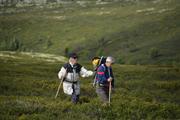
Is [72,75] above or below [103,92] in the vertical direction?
above

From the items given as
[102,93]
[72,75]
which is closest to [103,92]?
[102,93]

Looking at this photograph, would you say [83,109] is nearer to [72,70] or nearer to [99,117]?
[99,117]

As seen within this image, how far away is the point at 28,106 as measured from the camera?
57.6 feet

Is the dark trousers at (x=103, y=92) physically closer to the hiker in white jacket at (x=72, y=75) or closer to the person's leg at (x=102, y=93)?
the person's leg at (x=102, y=93)

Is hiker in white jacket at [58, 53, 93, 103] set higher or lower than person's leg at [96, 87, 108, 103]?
higher

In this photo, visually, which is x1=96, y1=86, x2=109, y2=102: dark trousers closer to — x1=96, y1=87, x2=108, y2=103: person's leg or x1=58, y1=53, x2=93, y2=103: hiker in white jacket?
x1=96, y1=87, x2=108, y2=103: person's leg

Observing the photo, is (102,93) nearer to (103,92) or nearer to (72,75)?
(103,92)

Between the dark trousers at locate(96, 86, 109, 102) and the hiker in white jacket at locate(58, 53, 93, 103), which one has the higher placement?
the hiker in white jacket at locate(58, 53, 93, 103)

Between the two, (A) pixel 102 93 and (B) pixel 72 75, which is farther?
(A) pixel 102 93

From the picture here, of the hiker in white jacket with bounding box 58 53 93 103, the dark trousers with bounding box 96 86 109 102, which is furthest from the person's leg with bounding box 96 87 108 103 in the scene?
the hiker in white jacket with bounding box 58 53 93 103

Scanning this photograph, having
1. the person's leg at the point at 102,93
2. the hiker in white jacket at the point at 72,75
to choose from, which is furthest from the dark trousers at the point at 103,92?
the hiker in white jacket at the point at 72,75

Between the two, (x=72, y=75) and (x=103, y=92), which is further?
(x=103, y=92)

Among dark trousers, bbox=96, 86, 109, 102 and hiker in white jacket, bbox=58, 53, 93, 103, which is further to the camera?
dark trousers, bbox=96, 86, 109, 102

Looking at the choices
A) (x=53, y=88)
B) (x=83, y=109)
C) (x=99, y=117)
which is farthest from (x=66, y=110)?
(x=53, y=88)
